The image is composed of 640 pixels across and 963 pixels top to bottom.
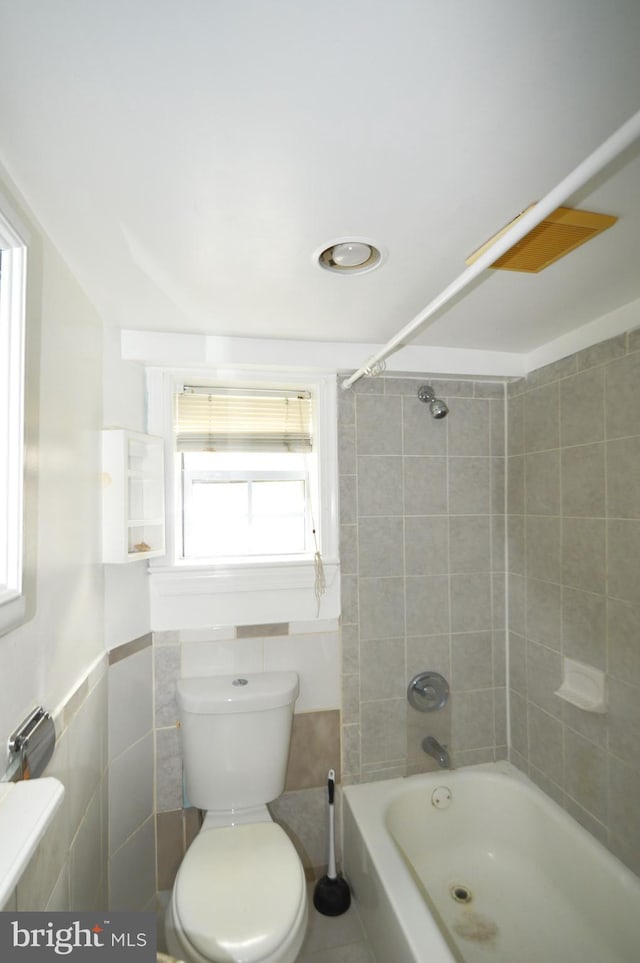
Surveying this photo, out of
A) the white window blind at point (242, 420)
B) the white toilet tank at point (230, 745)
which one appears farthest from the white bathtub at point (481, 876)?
the white window blind at point (242, 420)

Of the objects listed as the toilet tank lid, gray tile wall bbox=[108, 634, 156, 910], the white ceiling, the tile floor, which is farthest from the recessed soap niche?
gray tile wall bbox=[108, 634, 156, 910]

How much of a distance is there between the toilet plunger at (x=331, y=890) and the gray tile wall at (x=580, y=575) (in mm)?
931

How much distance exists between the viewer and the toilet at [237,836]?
123 cm

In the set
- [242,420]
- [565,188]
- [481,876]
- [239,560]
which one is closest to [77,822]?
[239,560]

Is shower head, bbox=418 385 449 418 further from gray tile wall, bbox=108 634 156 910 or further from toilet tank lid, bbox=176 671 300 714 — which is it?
gray tile wall, bbox=108 634 156 910

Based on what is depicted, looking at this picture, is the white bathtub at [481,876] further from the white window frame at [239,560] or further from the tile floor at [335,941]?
the white window frame at [239,560]

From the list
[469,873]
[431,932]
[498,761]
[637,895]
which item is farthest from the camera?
[498,761]

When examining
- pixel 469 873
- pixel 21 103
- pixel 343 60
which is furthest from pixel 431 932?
pixel 21 103

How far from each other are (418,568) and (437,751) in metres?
0.81

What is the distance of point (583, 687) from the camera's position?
5.62 ft

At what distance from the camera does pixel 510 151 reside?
2.82 ft

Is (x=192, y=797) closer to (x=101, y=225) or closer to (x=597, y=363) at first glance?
(x=101, y=225)

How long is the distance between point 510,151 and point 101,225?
0.93 meters

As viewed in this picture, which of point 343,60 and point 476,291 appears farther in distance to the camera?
point 476,291
